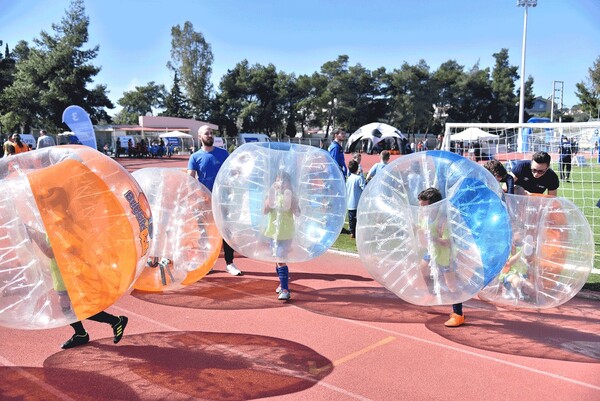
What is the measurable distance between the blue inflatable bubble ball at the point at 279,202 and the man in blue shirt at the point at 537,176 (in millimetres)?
2828

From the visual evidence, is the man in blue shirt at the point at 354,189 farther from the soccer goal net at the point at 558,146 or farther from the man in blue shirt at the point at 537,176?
the man in blue shirt at the point at 537,176

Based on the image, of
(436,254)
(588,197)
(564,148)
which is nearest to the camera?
(436,254)

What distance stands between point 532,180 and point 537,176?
0.31ft

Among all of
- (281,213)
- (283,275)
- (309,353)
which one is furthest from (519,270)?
(283,275)

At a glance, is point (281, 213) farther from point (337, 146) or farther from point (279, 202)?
point (337, 146)

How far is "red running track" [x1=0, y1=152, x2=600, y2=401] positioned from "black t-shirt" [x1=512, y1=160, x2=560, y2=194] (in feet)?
A: 4.89

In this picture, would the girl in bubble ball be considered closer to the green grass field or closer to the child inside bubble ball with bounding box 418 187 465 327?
the child inside bubble ball with bounding box 418 187 465 327

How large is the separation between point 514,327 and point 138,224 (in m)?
3.99

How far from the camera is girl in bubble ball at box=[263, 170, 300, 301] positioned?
4.62 m

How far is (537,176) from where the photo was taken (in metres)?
6.13

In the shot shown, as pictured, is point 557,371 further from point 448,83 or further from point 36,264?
point 448,83

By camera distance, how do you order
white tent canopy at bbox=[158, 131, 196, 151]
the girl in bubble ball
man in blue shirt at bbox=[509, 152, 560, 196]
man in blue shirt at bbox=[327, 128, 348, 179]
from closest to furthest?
the girl in bubble ball, man in blue shirt at bbox=[509, 152, 560, 196], man in blue shirt at bbox=[327, 128, 348, 179], white tent canopy at bbox=[158, 131, 196, 151]

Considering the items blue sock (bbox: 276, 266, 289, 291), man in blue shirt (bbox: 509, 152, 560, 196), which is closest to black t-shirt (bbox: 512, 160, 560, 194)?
man in blue shirt (bbox: 509, 152, 560, 196)

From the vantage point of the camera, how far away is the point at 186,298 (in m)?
5.91
